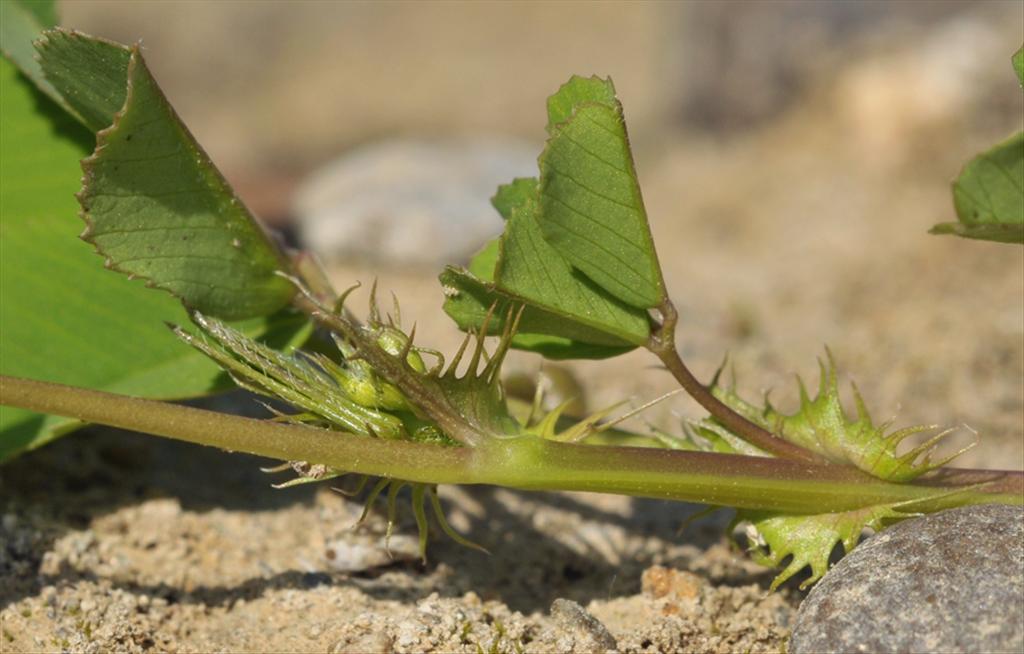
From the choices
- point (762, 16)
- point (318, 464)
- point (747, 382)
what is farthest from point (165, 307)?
point (762, 16)

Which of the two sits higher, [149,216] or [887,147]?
[887,147]

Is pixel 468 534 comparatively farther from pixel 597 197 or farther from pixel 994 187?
pixel 994 187

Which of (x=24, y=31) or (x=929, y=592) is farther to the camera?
(x=24, y=31)

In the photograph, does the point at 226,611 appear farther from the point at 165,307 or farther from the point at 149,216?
the point at 149,216

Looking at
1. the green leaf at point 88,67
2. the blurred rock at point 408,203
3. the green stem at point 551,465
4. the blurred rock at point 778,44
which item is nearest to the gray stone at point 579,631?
the green stem at point 551,465

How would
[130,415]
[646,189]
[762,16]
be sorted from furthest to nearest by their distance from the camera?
[762,16]
[646,189]
[130,415]

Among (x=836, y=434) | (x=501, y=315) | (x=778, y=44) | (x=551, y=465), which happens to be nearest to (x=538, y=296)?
(x=501, y=315)

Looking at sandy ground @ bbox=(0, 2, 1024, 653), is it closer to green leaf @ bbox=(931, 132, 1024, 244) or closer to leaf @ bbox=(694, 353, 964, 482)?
leaf @ bbox=(694, 353, 964, 482)
